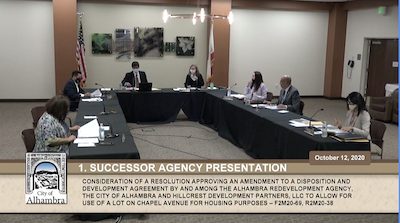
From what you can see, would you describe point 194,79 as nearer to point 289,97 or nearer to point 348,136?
point 289,97

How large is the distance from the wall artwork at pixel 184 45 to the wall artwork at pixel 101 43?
71.1 inches

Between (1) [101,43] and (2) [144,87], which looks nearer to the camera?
(2) [144,87]

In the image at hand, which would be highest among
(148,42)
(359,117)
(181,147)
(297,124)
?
(148,42)

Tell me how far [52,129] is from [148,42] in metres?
7.33

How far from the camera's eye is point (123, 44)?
35.2 ft

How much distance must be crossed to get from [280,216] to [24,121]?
620 cm

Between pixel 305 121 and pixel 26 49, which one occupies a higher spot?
pixel 26 49

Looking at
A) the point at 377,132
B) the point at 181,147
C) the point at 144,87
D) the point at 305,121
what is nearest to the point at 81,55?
the point at 144,87

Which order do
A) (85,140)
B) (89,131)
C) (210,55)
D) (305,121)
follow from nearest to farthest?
(85,140) → (89,131) → (305,121) → (210,55)

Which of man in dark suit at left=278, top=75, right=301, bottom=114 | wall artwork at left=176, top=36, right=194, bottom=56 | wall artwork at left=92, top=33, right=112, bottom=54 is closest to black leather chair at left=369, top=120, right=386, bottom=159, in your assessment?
man in dark suit at left=278, top=75, right=301, bottom=114

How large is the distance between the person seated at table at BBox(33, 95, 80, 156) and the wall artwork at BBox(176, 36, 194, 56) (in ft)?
24.1

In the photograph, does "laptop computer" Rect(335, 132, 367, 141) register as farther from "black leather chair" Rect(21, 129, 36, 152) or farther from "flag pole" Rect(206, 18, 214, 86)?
"flag pole" Rect(206, 18, 214, 86)

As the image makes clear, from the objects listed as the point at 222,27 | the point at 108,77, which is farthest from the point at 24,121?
the point at 222,27

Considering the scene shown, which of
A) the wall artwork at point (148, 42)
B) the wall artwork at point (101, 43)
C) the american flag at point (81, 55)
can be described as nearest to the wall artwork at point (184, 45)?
the wall artwork at point (148, 42)
